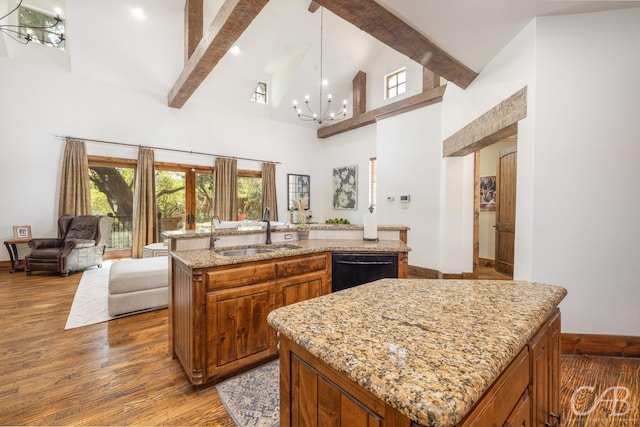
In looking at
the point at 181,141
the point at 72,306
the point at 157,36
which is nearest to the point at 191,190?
the point at 181,141

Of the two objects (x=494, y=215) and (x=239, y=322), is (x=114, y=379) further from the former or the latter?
(x=494, y=215)

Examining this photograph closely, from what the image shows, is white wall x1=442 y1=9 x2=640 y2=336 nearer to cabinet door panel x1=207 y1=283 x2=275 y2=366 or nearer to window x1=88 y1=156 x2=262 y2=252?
cabinet door panel x1=207 y1=283 x2=275 y2=366

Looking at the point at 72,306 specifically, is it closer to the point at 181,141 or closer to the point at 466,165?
the point at 181,141

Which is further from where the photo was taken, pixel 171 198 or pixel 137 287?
pixel 171 198

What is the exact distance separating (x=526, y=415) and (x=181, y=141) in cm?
710

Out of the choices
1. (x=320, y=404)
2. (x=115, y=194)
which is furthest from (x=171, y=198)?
(x=320, y=404)

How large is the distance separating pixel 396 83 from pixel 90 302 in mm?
6924

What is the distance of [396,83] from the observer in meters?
6.39

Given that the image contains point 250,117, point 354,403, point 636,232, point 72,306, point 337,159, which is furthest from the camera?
point 337,159

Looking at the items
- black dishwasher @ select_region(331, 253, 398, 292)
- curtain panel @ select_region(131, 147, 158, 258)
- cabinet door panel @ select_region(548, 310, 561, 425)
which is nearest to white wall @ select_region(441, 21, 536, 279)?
black dishwasher @ select_region(331, 253, 398, 292)

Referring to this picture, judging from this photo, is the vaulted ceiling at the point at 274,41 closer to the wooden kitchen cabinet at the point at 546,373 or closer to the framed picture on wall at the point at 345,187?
the framed picture on wall at the point at 345,187

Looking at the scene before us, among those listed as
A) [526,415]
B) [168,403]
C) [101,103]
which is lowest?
[168,403]

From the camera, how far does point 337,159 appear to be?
8.09 m

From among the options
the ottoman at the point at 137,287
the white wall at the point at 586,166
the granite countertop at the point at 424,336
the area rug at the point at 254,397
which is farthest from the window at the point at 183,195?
the white wall at the point at 586,166
